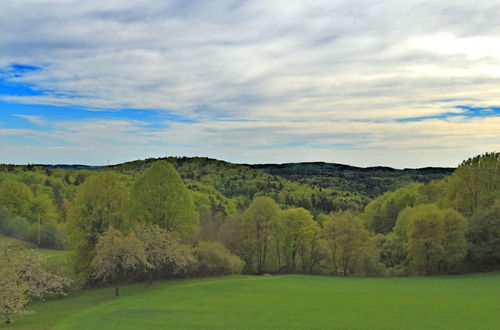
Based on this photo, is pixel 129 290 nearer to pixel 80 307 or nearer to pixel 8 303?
pixel 80 307

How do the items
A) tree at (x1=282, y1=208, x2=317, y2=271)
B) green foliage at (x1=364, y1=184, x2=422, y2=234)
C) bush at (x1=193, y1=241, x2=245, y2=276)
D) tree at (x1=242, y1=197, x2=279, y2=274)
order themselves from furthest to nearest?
green foliage at (x1=364, y1=184, x2=422, y2=234) → tree at (x1=282, y1=208, x2=317, y2=271) → tree at (x1=242, y1=197, x2=279, y2=274) → bush at (x1=193, y1=241, x2=245, y2=276)

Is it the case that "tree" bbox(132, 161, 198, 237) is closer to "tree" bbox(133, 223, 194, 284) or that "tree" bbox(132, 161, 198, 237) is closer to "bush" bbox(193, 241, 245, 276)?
"tree" bbox(133, 223, 194, 284)

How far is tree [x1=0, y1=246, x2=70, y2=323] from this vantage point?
3353 cm

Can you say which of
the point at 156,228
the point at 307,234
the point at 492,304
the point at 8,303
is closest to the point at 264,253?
the point at 307,234

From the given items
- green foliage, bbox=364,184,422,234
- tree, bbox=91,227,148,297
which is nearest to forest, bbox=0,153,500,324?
tree, bbox=91,227,148,297

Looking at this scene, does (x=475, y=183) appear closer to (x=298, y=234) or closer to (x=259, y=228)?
(x=298, y=234)

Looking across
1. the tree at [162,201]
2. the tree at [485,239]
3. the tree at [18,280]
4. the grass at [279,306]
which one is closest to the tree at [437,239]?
the tree at [485,239]

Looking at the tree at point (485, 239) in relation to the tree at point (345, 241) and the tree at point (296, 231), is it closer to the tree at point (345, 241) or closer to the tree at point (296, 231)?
the tree at point (345, 241)

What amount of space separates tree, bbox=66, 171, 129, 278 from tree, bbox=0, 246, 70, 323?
858cm

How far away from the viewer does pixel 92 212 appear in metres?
54.9

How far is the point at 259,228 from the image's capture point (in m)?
70.8

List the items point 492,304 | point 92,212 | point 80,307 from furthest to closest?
1. point 92,212
2. point 80,307
3. point 492,304

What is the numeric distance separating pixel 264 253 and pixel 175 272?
20.1m

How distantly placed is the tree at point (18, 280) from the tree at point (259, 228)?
31.8m
